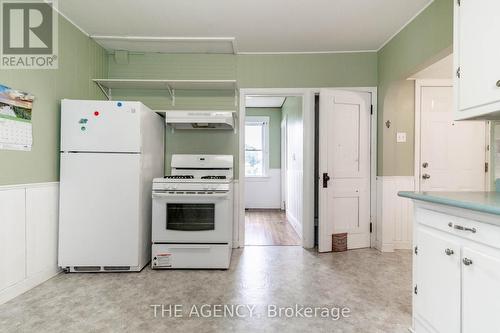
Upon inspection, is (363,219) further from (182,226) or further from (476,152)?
(182,226)

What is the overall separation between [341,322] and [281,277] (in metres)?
0.76

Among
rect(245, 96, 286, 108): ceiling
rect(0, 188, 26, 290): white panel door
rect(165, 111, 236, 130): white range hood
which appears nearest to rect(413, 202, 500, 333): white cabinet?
rect(165, 111, 236, 130): white range hood

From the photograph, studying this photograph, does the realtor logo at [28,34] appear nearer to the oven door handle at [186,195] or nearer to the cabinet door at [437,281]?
the oven door handle at [186,195]

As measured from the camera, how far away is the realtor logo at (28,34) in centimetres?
209

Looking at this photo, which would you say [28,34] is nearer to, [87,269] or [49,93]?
[49,93]

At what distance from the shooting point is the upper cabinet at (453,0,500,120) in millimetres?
1326

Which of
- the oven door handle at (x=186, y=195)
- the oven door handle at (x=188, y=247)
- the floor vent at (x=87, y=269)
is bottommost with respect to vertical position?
the floor vent at (x=87, y=269)

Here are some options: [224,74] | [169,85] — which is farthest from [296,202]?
[169,85]

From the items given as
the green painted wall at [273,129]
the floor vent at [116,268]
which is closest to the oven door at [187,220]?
the floor vent at [116,268]

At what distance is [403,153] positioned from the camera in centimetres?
322

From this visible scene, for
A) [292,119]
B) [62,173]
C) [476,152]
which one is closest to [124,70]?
[62,173]

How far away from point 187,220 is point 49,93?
5.55ft

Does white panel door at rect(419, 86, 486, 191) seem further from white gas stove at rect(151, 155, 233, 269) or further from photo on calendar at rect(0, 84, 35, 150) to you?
photo on calendar at rect(0, 84, 35, 150)

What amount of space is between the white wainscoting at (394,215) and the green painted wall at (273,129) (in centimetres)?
318
